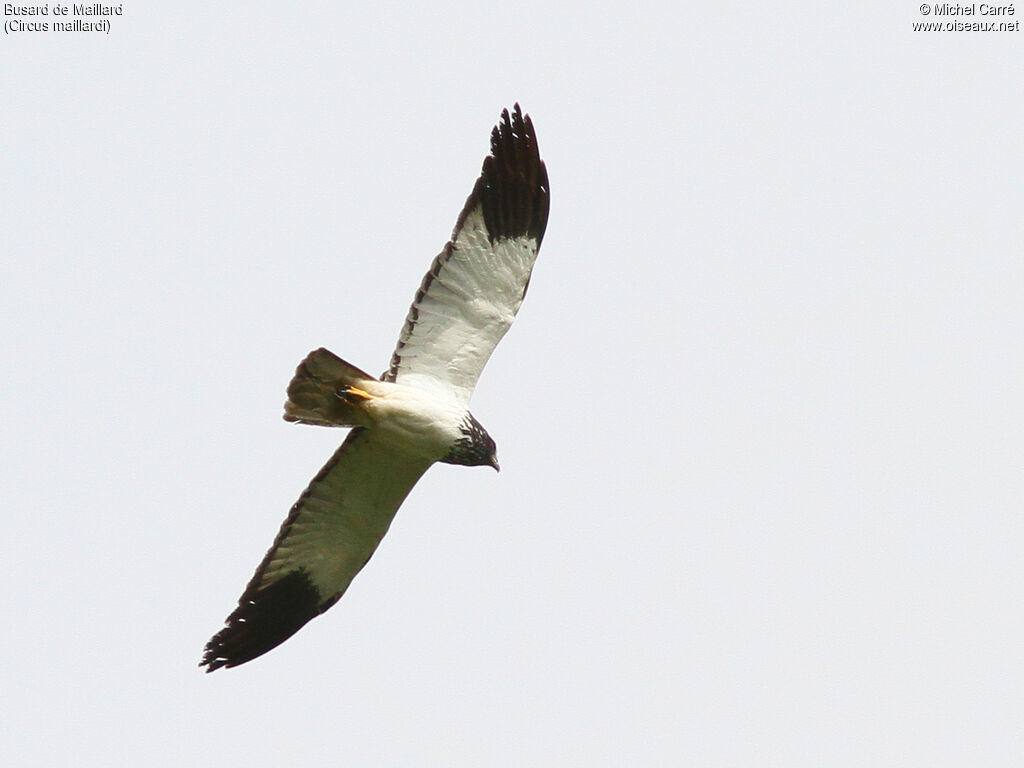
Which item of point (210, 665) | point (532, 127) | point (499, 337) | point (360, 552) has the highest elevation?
point (532, 127)

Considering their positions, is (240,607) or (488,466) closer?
(488,466)

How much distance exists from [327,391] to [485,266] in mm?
1574

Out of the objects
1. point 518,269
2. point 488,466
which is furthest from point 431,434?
point 518,269

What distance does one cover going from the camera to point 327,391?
1183 cm

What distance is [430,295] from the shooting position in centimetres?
1201

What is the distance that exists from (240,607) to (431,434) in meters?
2.42

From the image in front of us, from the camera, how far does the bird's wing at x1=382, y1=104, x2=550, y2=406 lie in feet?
39.0

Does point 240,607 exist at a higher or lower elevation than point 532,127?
lower

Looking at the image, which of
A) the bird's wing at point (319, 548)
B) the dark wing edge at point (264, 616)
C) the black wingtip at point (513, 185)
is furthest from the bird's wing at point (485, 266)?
the dark wing edge at point (264, 616)

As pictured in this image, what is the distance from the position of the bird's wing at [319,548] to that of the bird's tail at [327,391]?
51 centimetres

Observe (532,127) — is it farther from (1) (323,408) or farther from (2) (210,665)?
(2) (210,665)

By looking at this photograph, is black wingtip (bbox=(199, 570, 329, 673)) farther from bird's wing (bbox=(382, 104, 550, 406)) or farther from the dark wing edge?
bird's wing (bbox=(382, 104, 550, 406))

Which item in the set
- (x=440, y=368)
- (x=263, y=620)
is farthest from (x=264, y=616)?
(x=440, y=368)

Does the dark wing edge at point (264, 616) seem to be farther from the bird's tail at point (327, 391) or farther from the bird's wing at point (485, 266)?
the bird's wing at point (485, 266)
